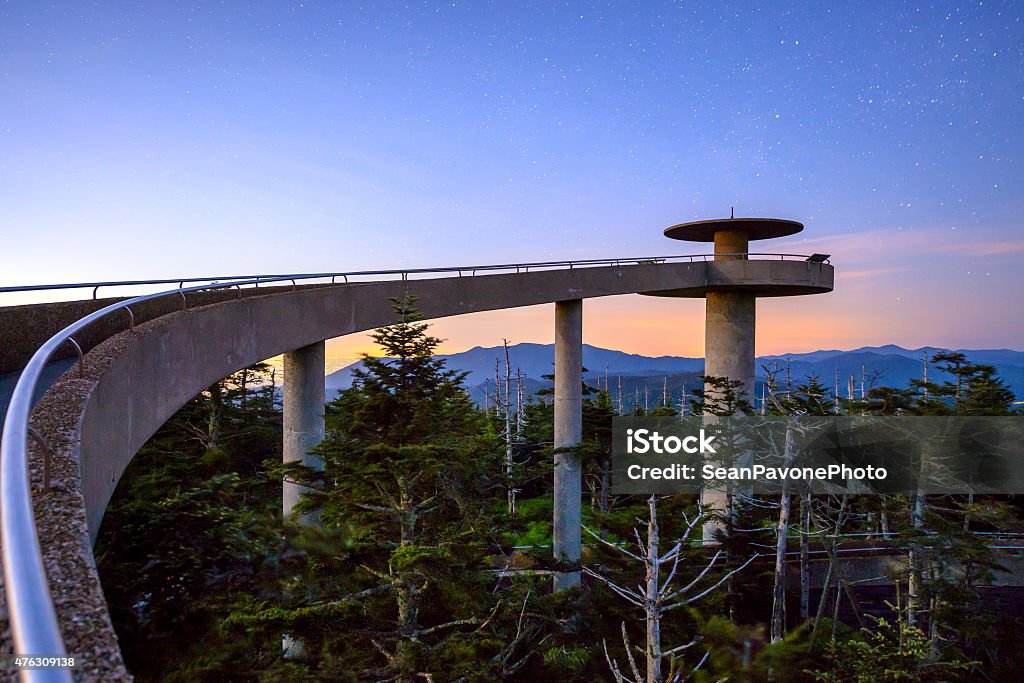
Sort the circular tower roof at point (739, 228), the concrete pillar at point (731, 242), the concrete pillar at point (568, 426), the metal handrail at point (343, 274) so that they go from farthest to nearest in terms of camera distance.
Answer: the concrete pillar at point (731, 242) → the circular tower roof at point (739, 228) → the concrete pillar at point (568, 426) → the metal handrail at point (343, 274)

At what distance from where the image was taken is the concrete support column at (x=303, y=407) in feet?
39.7

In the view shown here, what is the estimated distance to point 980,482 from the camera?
20297 mm

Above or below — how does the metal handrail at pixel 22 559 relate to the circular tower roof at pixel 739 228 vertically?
below

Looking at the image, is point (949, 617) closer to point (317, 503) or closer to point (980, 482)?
point (980, 482)

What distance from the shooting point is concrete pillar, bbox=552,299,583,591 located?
18156mm

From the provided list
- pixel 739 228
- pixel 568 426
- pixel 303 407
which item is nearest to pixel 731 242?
pixel 739 228

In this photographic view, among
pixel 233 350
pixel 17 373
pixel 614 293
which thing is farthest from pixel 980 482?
pixel 17 373

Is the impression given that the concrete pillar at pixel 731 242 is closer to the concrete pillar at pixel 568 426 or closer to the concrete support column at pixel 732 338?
the concrete support column at pixel 732 338

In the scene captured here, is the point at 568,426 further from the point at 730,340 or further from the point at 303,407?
the point at 303,407

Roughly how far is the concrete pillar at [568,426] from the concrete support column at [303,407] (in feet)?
25.2

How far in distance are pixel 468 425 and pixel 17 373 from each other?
7.62 meters

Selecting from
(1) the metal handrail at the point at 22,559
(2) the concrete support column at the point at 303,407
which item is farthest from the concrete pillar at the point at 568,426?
(1) the metal handrail at the point at 22,559

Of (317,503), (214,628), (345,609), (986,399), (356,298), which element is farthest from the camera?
(986,399)

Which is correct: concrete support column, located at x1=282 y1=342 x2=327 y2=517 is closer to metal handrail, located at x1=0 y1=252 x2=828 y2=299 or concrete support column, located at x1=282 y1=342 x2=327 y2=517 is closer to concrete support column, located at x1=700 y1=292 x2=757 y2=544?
metal handrail, located at x1=0 y1=252 x2=828 y2=299
